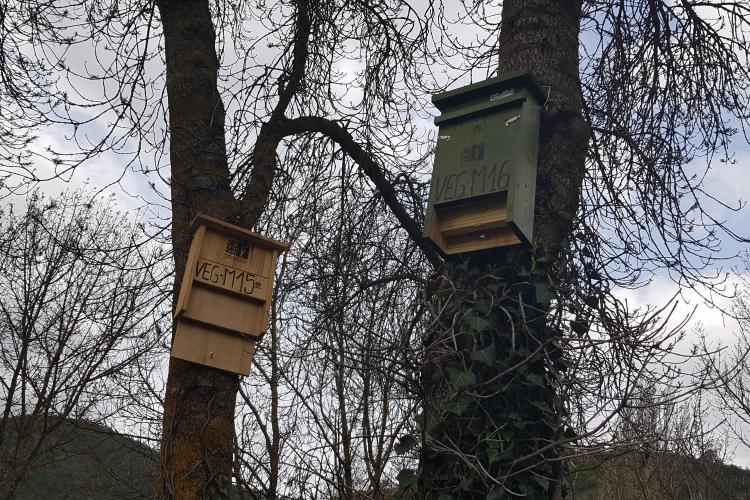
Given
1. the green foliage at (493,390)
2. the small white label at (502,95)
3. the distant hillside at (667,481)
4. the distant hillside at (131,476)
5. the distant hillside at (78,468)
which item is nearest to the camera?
the green foliage at (493,390)

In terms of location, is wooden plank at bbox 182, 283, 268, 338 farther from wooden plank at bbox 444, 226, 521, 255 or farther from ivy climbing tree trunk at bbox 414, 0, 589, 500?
wooden plank at bbox 444, 226, 521, 255

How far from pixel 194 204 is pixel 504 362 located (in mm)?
1645

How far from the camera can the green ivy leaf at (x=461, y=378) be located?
2.89m

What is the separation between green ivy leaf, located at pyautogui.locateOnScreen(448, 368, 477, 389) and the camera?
2.89 meters

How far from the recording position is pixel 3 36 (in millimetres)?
4320

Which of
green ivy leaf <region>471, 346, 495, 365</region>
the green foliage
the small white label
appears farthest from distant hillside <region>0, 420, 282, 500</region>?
the small white label

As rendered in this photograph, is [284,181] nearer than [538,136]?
No

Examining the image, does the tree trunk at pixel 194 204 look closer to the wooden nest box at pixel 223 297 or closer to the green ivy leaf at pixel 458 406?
the wooden nest box at pixel 223 297

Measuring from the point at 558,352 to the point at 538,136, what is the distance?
1.03 meters

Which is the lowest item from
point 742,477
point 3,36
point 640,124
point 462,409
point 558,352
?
point 462,409

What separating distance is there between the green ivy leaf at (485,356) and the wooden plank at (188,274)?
128 cm

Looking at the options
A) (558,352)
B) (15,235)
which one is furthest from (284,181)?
(15,235)

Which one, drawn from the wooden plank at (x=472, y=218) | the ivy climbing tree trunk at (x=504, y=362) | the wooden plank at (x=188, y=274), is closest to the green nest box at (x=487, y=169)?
the wooden plank at (x=472, y=218)

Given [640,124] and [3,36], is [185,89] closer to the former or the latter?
[3,36]
